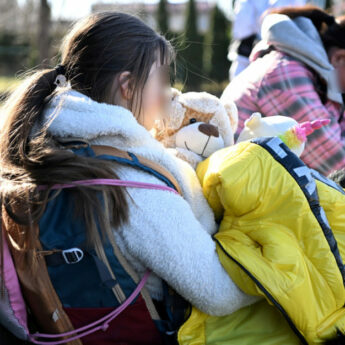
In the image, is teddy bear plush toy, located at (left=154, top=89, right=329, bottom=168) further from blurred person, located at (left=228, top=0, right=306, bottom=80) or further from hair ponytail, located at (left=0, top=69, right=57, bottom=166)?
blurred person, located at (left=228, top=0, right=306, bottom=80)

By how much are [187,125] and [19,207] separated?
890 mm

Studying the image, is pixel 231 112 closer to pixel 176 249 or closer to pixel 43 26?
pixel 176 249

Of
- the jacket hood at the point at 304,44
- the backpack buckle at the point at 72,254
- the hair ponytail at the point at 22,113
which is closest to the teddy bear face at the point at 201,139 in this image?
the hair ponytail at the point at 22,113

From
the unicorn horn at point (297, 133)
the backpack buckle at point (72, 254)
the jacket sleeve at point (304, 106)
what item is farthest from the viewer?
the jacket sleeve at point (304, 106)

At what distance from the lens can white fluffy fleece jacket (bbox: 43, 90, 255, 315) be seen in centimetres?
143

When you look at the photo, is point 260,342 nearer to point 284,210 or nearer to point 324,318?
point 324,318

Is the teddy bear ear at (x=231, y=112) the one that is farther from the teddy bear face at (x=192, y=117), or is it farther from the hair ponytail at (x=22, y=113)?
the hair ponytail at (x=22, y=113)

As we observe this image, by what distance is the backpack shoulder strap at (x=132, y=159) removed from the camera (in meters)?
1.50

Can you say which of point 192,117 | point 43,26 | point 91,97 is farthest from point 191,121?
point 43,26

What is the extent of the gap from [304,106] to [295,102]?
0.05 m

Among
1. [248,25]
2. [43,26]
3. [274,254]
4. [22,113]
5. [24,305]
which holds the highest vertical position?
[22,113]

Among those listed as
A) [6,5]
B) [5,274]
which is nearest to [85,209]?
[5,274]

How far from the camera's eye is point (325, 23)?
3.03 m

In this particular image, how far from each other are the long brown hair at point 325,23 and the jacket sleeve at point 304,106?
266 millimetres
